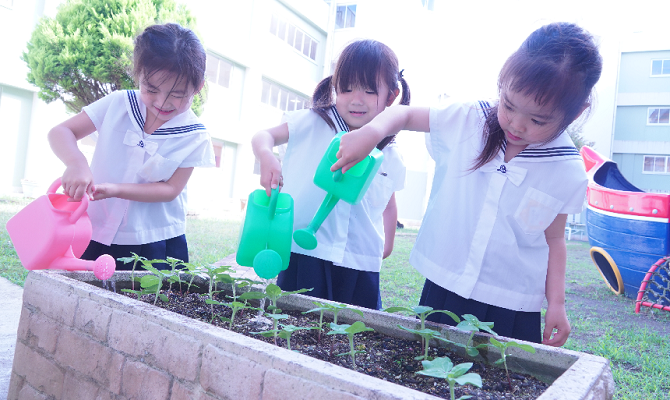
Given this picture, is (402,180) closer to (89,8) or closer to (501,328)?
(501,328)

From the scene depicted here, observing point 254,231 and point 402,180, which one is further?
point 402,180

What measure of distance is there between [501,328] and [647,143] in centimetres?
2059

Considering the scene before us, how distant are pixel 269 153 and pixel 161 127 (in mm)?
516

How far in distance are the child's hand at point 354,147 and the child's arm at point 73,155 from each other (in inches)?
30.2

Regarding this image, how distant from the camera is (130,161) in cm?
162

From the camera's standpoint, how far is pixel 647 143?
18266mm

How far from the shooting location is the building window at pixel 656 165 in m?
18.1

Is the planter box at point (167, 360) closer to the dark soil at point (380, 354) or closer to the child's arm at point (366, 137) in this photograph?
the dark soil at point (380, 354)

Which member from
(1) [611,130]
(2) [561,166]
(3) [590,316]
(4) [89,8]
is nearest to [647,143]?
(1) [611,130]

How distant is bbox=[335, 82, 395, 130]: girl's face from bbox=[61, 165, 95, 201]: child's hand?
786 mm

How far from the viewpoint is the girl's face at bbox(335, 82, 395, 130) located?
1.49 metres

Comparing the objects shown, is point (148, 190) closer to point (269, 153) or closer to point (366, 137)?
point (269, 153)

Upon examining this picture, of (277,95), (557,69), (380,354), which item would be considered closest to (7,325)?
(380,354)

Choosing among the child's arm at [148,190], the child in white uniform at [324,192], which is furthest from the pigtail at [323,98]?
the child's arm at [148,190]
